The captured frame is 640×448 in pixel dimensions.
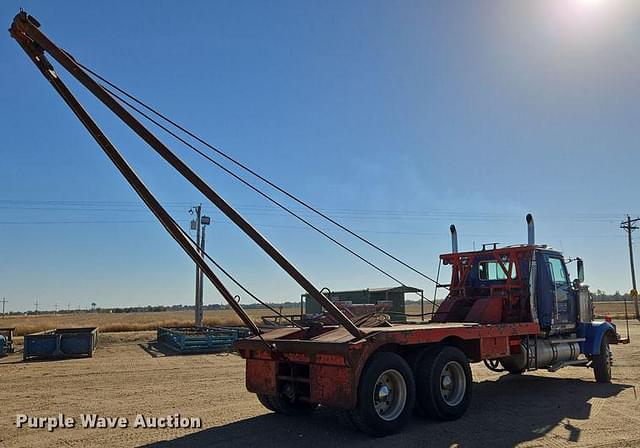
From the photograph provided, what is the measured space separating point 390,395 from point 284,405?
1769mm

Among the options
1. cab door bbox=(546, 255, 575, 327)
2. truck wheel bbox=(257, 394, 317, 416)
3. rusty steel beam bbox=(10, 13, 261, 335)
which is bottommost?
truck wheel bbox=(257, 394, 317, 416)

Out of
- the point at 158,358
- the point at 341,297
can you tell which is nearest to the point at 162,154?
the point at 158,358

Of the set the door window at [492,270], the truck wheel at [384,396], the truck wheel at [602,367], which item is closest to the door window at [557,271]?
the door window at [492,270]

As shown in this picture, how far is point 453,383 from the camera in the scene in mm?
8328

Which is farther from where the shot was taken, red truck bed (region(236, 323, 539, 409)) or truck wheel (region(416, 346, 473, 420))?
truck wheel (region(416, 346, 473, 420))

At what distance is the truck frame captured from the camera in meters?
6.93

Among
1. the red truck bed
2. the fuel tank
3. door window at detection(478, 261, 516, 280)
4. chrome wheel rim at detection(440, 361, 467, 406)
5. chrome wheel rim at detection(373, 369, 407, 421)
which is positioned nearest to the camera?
the red truck bed

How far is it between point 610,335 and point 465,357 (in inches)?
223

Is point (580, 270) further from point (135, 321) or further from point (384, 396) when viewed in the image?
point (135, 321)

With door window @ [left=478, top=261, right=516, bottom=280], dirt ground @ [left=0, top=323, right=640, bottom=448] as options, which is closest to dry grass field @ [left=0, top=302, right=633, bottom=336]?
door window @ [left=478, top=261, right=516, bottom=280]

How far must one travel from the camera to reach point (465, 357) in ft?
27.5

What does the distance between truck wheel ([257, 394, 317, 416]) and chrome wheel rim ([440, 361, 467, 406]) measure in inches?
84.8

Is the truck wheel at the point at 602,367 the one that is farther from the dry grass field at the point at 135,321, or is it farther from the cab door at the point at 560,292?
the dry grass field at the point at 135,321

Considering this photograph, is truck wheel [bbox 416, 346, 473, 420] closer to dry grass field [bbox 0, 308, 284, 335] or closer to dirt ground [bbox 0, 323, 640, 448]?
dirt ground [bbox 0, 323, 640, 448]
